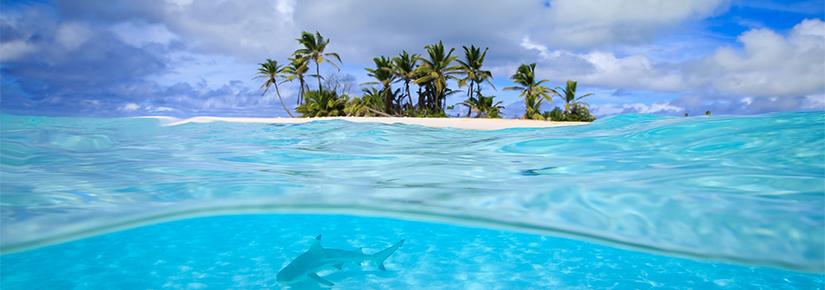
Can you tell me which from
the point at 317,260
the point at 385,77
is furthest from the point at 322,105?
the point at 317,260

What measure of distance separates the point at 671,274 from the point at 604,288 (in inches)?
61.9

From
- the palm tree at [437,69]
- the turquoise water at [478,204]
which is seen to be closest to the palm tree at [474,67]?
the palm tree at [437,69]

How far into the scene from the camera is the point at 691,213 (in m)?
4.75

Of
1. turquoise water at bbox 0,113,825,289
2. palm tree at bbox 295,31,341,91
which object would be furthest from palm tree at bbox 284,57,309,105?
turquoise water at bbox 0,113,825,289

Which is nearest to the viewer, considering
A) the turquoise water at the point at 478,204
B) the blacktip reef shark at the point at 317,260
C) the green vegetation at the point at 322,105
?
the turquoise water at the point at 478,204

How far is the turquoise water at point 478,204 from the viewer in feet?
16.6

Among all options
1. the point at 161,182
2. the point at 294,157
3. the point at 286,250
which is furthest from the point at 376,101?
the point at 161,182

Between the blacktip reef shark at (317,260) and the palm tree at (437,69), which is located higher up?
the palm tree at (437,69)

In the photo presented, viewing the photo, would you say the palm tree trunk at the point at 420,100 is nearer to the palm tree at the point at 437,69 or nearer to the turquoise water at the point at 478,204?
the palm tree at the point at 437,69

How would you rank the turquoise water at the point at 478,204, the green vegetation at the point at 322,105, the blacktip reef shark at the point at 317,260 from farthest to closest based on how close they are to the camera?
the green vegetation at the point at 322,105, the blacktip reef shark at the point at 317,260, the turquoise water at the point at 478,204

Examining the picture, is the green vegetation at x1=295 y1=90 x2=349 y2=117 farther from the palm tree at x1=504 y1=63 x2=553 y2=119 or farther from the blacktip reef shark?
the blacktip reef shark

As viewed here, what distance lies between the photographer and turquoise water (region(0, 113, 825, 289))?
5047 mm

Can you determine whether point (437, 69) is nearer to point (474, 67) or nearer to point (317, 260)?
point (474, 67)

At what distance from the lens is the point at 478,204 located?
544 cm
